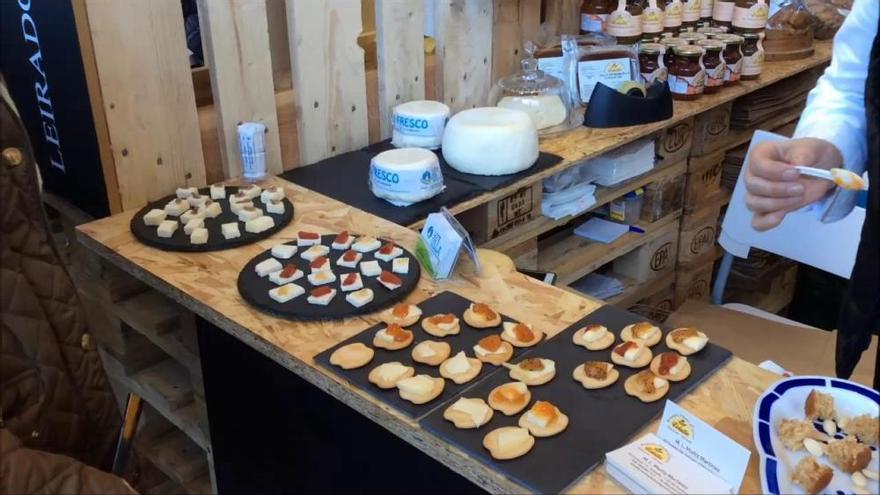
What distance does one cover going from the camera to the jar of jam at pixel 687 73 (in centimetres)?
226

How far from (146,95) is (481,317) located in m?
0.84

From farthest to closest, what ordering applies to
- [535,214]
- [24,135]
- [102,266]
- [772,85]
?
[772,85]
[535,214]
[102,266]
[24,135]

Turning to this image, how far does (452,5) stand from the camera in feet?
6.75

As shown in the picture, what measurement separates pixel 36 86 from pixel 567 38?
1.33m

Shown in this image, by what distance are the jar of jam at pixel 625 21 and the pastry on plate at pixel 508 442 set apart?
1.59 m

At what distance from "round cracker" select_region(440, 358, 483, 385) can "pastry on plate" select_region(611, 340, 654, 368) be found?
0.19 meters

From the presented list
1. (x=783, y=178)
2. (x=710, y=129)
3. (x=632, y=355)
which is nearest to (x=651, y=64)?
(x=710, y=129)

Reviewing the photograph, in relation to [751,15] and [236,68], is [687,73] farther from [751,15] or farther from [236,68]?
[236,68]

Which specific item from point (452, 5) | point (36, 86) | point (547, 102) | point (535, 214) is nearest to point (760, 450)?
point (535, 214)

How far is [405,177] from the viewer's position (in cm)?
168

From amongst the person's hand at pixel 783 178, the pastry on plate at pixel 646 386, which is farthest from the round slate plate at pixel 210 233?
the person's hand at pixel 783 178

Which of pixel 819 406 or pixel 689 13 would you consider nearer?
pixel 819 406

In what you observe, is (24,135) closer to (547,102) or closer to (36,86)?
(36,86)

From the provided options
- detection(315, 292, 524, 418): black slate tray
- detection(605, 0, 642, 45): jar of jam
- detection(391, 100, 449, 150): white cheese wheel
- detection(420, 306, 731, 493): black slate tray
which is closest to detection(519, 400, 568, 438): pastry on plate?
detection(420, 306, 731, 493): black slate tray
